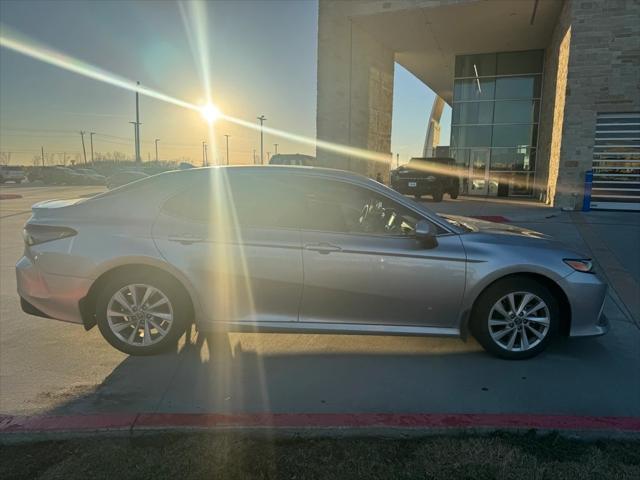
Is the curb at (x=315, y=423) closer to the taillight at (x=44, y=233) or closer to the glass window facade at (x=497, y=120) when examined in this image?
the taillight at (x=44, y=233)

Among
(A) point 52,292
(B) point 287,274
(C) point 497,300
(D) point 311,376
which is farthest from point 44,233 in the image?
(C) point 497,300

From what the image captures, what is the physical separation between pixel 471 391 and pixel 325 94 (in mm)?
20348

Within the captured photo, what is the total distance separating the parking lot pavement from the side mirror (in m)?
0.99

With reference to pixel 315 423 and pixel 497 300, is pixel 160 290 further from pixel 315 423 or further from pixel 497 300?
pixel 497 300

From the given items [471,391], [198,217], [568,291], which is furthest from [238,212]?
[568,291]

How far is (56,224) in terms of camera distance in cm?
380

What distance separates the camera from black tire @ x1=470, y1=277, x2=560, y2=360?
3.75 meters

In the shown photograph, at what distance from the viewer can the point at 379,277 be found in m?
3.64

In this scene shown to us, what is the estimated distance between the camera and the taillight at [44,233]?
377 centimetres

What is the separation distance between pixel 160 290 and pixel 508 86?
2444 cm

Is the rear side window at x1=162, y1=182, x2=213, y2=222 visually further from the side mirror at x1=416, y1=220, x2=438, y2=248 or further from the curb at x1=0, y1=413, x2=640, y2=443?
the side mirror at x1=416, y1=220, x2=438, y2=248

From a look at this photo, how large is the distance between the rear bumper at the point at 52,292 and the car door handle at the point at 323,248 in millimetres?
1817

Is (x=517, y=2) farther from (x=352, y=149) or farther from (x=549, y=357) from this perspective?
(x=549, y=357)

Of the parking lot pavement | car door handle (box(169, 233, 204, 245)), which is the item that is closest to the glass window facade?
the parking lot pavement
